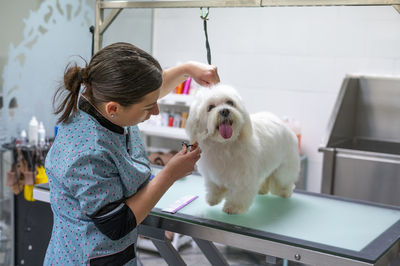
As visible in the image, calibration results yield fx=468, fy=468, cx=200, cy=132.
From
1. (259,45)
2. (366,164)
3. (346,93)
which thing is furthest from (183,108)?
(366,164)

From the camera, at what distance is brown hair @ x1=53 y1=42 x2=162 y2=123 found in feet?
3.95

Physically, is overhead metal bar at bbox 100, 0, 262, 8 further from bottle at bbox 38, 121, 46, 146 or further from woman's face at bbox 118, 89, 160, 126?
bottle at bbox 38, 121, 46, 146

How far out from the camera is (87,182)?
1.18 m

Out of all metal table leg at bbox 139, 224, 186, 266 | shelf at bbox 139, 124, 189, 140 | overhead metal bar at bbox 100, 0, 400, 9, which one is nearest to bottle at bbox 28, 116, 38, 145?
shelf at bbox 139, 124, 189, 140

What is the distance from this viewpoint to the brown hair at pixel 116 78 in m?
1.20

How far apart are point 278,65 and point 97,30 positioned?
70.6 inches

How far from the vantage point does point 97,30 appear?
2.09 meters

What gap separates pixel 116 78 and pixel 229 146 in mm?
565

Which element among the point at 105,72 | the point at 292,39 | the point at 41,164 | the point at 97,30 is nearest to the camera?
the point at 105,72

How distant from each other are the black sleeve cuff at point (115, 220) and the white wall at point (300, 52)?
2.25 metres

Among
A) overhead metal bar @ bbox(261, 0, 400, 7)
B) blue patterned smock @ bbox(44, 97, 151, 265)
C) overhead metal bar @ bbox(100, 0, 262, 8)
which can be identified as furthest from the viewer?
overhead metal bar @ bbox(100, 0, 262, 8)

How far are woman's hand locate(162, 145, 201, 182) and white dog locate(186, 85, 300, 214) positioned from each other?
18 cm

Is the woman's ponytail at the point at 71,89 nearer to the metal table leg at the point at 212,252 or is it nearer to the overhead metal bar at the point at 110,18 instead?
the overhead metal bar at the point at 110,18

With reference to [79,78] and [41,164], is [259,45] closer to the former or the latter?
[41,164]
